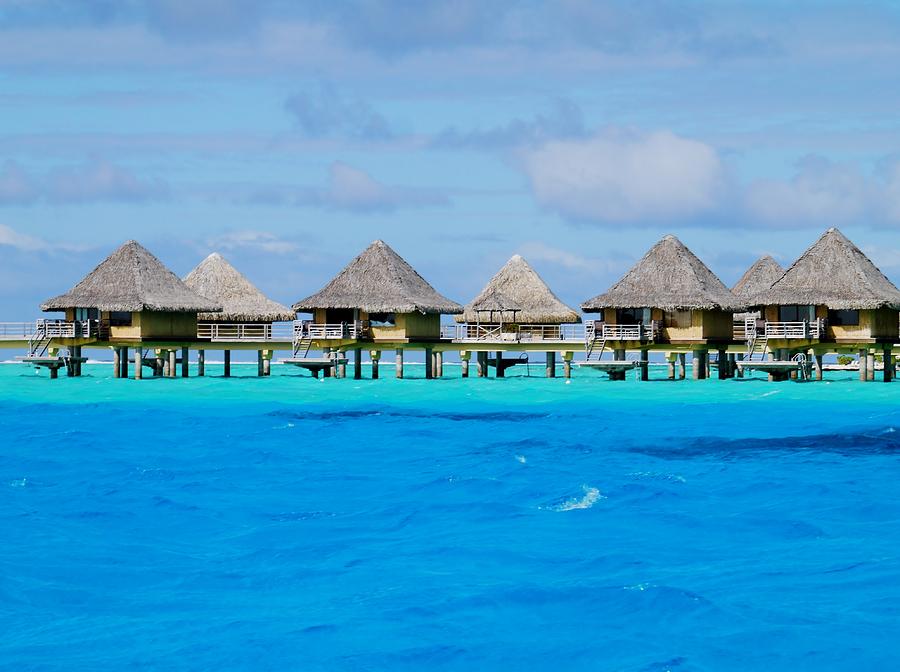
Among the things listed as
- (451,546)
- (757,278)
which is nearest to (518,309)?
(757,278)

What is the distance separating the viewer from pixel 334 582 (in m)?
14.1

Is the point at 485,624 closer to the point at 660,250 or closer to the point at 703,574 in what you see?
the point at 703,574

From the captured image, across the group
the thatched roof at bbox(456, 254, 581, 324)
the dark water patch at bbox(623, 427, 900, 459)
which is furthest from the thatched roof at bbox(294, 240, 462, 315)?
the dark water patch at bbox(623, 427, 900, 459)

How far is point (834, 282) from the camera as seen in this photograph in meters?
47.2

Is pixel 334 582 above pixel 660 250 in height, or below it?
below

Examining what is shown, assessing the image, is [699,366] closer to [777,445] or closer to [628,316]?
[628,316]

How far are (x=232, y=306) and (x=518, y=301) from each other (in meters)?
11.4

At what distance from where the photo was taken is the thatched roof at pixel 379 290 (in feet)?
159

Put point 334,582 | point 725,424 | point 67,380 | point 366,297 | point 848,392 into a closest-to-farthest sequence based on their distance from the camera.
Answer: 1. point 334,582
2. point 725,424
3. point 848,392
4. point 366,297
5. point 67,380

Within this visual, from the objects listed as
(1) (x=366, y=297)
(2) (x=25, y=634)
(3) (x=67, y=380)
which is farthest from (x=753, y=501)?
(3) (x=67, y=380)

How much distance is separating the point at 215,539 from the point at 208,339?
35604 mm

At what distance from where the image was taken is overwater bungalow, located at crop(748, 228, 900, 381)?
152 ft

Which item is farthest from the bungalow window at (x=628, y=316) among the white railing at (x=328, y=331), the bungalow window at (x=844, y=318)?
the white railing at (x=328, y=331)

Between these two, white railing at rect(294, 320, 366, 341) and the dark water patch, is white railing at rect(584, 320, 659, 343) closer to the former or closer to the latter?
white railing at rect(294, 320, 366, 341)
